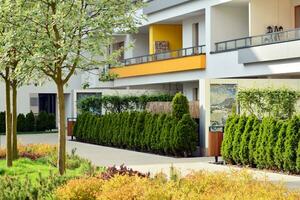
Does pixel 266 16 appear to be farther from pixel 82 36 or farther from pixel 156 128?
pixel 82 36

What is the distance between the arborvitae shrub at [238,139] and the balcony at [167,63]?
615 inches

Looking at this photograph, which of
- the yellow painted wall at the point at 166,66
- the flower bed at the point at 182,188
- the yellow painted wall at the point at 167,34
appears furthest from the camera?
the yellow painted wall at the point at 167,34

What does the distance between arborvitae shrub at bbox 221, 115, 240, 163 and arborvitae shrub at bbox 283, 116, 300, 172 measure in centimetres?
275

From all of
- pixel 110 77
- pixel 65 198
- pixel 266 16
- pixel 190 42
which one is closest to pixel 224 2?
pixel 266 16

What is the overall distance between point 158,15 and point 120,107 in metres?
8.52

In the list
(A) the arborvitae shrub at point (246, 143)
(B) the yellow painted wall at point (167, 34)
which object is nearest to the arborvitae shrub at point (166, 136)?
(A) the arborvitae shrub at point (246, 143)

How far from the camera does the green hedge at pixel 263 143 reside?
18359 mm

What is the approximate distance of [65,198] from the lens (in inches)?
444

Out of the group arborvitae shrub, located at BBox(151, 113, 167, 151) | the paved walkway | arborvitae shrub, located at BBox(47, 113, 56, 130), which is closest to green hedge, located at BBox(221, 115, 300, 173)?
the paved walkway

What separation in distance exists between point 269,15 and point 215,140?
12.0 m

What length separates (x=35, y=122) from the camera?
46.7 meters

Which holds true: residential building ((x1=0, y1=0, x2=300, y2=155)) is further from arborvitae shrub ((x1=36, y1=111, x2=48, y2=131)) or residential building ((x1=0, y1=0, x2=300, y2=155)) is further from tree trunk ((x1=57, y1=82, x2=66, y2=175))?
tree trunk ((x1=57, y1=82, x2=66, y2=175))

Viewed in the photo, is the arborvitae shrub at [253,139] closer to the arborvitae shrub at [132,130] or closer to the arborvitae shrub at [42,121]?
the arborvitae shrub at [132,130]

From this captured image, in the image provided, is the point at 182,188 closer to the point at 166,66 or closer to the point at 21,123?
the point at 166,66
